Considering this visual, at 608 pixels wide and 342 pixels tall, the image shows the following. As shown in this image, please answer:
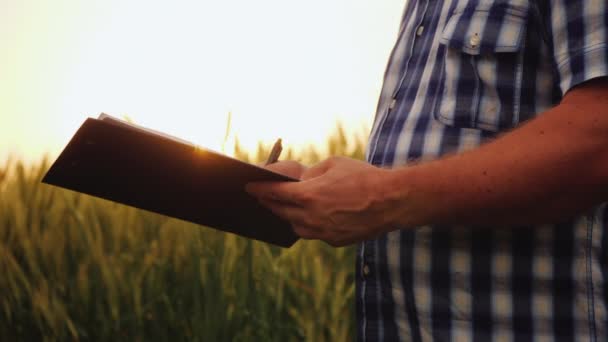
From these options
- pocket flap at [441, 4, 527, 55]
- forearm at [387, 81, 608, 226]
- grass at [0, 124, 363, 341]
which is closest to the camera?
forearm at [387, 81, 608, 226]

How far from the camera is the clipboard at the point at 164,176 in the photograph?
984mm

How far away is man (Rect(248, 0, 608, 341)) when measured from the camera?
3.14ft

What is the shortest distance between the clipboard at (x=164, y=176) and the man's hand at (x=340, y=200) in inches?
0.9

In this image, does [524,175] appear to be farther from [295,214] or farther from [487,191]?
[295,214]

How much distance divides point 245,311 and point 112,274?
598mm

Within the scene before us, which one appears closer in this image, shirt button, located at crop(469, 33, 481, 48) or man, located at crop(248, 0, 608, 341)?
man, located at crop(248, 0, 608, 341)

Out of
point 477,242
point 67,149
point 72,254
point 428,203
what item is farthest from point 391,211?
point 72,254

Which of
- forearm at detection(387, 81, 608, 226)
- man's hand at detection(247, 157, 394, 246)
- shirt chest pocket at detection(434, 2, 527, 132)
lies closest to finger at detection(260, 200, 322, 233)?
man's hand at detection(247, 157, 394, 246)

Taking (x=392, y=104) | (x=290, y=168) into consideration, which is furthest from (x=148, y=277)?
(x=392, y=104)

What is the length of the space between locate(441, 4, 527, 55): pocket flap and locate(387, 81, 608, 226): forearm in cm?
13

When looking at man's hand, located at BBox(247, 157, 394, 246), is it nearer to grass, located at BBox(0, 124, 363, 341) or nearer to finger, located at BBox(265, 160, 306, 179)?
finger, located at BBox(265, 160, 306, 179)

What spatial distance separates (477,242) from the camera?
1074 mm

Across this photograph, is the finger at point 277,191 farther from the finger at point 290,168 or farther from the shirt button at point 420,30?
the shirt button at point 420,30

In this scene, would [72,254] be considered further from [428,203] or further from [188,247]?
[428,203]
